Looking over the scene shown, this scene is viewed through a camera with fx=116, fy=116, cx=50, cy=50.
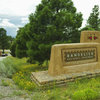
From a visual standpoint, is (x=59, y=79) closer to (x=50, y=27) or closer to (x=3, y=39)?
(x=50, y=27)

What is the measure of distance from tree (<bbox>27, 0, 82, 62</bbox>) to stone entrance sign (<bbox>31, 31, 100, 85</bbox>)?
1.65 m

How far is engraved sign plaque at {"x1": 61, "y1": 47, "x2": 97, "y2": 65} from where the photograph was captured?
7267mm

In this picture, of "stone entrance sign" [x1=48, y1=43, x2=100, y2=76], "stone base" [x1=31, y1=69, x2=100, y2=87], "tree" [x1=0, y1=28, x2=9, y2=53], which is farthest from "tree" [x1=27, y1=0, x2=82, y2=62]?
"tree" [x1=0, y1=28, x2=9, y2=53]

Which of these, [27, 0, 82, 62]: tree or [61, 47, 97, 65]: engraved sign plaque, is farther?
[27, 0, 82, 62]: tree

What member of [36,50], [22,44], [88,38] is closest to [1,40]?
[22,44]

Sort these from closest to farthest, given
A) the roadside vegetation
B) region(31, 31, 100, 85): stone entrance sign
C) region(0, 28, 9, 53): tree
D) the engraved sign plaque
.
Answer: the roadside vegetation < region(31, 31, 100, 85): stone entrance sign < the engraved sign plaque < region(0, 28, 9, 53): tree

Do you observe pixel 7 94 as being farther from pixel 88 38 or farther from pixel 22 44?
pixel 22 44

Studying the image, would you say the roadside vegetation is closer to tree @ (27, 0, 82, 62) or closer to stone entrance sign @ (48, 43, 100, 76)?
stone entrance sign @ (48, 43, 100, 76)

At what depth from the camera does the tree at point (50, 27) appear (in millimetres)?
8992

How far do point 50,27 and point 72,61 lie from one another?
3259 millimetres

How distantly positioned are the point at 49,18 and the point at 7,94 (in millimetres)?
6525

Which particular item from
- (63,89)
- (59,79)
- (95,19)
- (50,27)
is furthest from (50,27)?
(95,19)

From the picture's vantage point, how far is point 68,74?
7.07 meters

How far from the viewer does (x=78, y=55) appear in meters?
7.69
